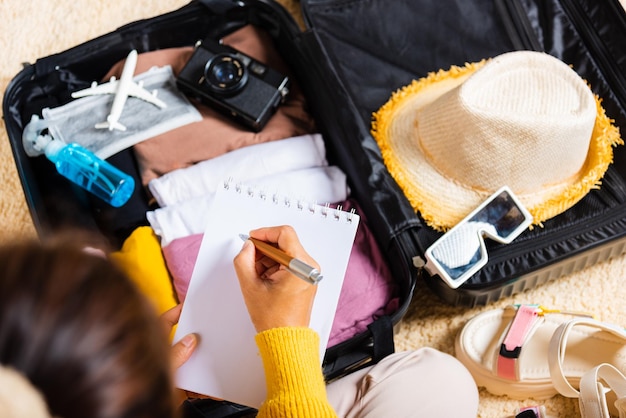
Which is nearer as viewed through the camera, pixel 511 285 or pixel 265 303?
pixel 265 303

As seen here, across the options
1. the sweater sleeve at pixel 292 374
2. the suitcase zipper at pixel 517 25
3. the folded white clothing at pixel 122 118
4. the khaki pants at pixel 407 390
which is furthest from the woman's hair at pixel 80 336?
the suitcase zipper at pixel 517 25

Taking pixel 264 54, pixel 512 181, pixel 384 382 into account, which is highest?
pixel 264 54

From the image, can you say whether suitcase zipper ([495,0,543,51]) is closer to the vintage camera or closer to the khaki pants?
the vintage camera

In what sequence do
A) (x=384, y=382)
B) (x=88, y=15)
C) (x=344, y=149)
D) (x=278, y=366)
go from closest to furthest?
(x=278, y=366), (x=384, y=382), (x=344, y=149), (x=88, y=15)

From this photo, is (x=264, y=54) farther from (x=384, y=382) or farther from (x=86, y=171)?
(x=384, y=382)

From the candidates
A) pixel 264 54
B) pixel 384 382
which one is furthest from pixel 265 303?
pixel 264 54

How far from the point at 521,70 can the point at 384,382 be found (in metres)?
0.47

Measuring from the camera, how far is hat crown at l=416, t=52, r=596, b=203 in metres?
0.83

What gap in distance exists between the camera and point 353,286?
2.84 ft

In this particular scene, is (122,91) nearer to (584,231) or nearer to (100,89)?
(100,89)

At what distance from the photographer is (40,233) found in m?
0.85

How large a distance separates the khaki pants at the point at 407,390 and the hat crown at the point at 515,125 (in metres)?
0.27

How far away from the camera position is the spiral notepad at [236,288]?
2.41ft

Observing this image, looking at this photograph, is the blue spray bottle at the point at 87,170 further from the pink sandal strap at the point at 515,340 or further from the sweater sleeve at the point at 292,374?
the pink sandal strap at the point at 515,340
